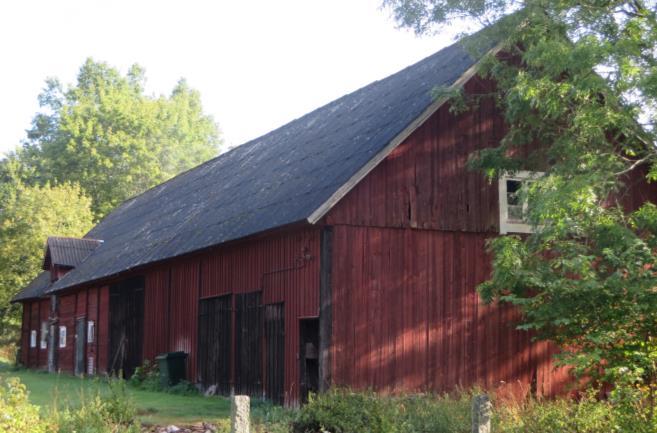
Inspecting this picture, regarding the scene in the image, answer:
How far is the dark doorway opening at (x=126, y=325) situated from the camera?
87.4 ft

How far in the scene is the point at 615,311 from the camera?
13.1m

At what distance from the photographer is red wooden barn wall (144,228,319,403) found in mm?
17906

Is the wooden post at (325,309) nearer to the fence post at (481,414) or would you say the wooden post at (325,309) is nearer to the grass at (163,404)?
the grass at (163,404)

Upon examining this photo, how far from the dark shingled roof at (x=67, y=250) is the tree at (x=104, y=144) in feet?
81.8

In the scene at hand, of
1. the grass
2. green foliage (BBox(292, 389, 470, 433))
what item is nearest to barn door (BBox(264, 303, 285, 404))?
the grass

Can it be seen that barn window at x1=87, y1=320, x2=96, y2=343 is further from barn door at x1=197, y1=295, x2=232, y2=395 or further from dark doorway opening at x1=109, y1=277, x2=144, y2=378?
barn door at x1=197, y1=295, x2=232, y2=395

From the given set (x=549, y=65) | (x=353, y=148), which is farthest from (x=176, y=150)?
(x=549, y=65)

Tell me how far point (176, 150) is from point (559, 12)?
51316 mm

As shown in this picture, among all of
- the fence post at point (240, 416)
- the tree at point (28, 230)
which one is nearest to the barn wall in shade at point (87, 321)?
the tree at point (28, 230)

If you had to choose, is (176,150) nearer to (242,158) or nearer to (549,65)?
(242,158)

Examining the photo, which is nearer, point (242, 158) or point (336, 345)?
point (336, 345)

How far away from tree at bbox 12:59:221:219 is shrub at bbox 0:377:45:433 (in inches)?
1946

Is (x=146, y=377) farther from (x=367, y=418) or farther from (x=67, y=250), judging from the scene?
(x=367, y=418)

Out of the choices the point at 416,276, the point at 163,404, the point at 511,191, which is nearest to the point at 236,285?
the point at 163,404
